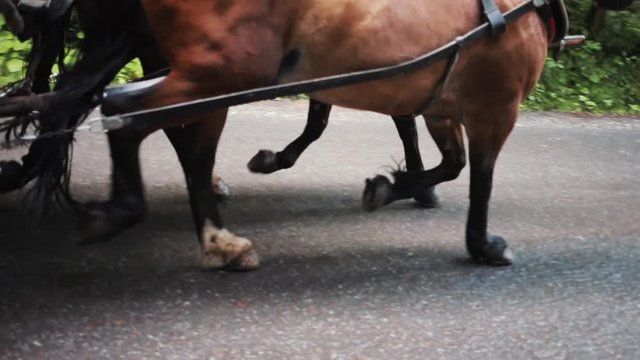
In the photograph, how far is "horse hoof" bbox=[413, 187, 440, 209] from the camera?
4184mm

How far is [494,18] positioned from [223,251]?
4.42 ft

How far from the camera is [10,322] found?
2660mm

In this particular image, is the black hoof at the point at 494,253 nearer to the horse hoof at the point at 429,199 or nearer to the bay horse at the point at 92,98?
the horse hoof at the point at 429,199

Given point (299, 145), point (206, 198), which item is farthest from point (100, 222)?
point (299, 145)

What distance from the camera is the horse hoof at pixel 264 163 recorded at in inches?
168

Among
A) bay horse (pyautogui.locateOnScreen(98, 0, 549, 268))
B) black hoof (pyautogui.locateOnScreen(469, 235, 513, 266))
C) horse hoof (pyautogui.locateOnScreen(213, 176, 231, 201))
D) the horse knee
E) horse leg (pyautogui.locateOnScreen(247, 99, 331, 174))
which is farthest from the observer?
horse leg (pyautogui.locateOnScreen(247, 99, 331, 174))

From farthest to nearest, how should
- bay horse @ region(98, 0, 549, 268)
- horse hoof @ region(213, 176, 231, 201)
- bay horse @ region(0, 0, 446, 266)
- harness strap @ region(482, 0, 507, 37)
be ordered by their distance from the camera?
1. horse hoof @ region(213, 176, 231, 201)
2. harness strap @ region(482, 0, 507, 37)
3. bay horse @ region(0, 0, 446, 266)
4. bay horse @ region(98, 0, 549, 268)

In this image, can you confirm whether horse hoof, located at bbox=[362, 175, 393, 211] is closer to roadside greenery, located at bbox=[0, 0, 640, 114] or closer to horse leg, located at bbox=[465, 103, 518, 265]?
horse leg, located at bbox=[465, 103, 518, 265]

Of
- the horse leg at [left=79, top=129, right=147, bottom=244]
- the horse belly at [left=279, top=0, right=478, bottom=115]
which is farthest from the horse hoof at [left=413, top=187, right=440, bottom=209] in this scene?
the horse leg at [left=79, top=129, right=147, bottom=244]

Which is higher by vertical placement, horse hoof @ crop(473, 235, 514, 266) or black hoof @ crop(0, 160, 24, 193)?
black hoof @ crop(0, 160, 24, 193)

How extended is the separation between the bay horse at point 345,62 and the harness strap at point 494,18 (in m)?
0.04

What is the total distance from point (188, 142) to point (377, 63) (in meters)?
0.83

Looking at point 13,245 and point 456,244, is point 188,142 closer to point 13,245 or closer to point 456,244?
point 13,245

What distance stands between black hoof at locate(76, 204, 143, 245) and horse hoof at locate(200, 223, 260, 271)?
0.47m
